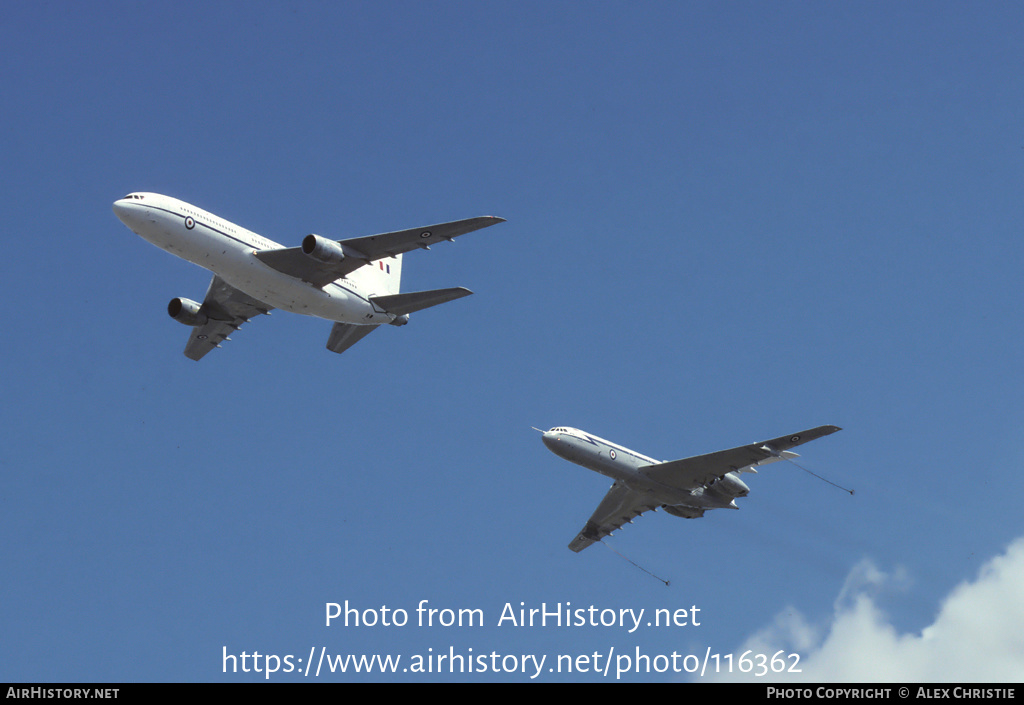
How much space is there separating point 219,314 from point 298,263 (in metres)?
11.5

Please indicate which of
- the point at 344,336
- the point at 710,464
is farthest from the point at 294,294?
the point at 710,464

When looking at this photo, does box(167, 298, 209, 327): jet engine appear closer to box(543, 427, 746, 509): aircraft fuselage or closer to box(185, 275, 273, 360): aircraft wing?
box(185, 275, 273, 360): aircraft wing

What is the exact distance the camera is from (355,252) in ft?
168

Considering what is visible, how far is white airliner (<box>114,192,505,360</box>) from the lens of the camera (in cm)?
4812

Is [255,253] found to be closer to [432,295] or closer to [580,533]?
[432,295]

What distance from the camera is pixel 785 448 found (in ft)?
179

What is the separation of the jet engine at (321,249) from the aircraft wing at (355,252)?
429 millimetres

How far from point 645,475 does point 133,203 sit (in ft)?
97.9

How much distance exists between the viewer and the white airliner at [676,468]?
2219 inches

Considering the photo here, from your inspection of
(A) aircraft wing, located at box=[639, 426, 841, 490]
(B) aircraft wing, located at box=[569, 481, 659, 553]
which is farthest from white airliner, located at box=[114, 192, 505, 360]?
(B) aircraft wing, located at box=[569, 481, 659, 553]

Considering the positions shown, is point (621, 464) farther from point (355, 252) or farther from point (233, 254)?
point (233, 254)

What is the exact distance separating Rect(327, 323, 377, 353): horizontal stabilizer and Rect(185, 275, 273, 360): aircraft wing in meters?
4.19

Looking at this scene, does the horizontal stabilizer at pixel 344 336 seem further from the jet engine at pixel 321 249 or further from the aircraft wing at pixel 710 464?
the aircraft wing at pixel 710 464
